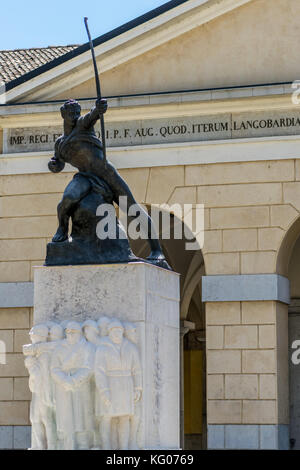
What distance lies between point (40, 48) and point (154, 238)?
61.1ft

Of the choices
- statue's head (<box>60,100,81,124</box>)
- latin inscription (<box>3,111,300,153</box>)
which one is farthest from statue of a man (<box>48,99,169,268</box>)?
latin inscription (<box>3,111,300,153</box>)

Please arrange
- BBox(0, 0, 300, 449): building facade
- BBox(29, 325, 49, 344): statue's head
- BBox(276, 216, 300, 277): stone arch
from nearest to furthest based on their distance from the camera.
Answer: BBox(29, 325, 49, 344): statue's head
BBox(0, 0, 300, 449): building facade
BBox(276, 216, 300, 277): stone arch

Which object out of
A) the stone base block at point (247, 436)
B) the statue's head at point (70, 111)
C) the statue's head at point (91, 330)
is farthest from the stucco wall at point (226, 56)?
the statue's head at point (91, 330)

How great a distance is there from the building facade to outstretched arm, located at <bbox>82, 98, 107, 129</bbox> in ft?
29.9

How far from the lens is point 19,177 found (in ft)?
94.1

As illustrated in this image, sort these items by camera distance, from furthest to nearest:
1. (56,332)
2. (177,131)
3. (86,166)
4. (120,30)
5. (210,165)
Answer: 1. (177,131)
2. (120,30)
3. (210,165)
4. (86,166)
5. (56,332)

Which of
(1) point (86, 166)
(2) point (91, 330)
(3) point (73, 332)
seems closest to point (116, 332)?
(2) point (91, 330)

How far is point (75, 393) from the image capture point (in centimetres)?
1744

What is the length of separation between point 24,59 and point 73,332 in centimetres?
1854

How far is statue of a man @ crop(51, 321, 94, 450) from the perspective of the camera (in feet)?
57.1

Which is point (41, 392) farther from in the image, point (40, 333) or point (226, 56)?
point (226, 56)

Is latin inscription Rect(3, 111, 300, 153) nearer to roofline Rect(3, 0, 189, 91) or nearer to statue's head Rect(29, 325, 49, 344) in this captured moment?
roofline Rect(3, 0, 189, 91)

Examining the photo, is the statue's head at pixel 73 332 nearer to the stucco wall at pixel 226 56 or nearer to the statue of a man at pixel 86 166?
the statue of a man at pixel 86 166

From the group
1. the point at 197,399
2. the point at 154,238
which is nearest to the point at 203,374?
the point at 197,399
